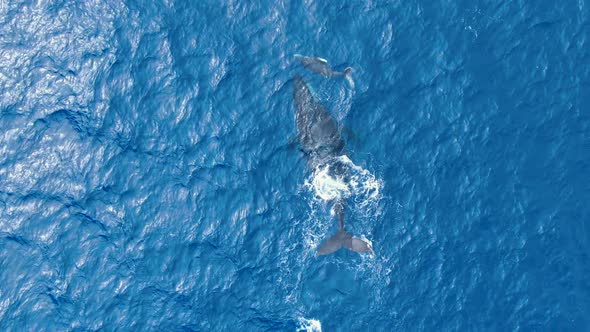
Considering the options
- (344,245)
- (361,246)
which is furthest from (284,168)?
(361,246)

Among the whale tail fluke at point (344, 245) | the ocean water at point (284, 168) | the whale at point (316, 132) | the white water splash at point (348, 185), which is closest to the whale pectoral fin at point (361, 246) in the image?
the whale tail fluke at point (344, 245)

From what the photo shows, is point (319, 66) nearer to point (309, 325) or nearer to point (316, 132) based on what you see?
point (316, 132)

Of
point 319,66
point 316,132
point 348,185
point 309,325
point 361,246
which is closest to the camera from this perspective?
point 309,325

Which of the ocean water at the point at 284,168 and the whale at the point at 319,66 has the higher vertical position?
the whale at the point at 319,66

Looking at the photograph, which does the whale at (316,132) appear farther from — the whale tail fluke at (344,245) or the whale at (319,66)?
the whale tail fluke at (344,245)

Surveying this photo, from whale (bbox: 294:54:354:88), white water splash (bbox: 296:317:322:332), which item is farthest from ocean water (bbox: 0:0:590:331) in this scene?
whale (bbox: 294:54:354:88)

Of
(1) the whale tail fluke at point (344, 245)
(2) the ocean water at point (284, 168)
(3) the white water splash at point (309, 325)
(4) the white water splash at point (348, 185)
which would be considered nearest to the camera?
(3) the white water splash at point (309, 325)

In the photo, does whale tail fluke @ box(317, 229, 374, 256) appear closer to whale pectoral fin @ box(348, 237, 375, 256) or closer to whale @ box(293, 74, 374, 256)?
whale pectoral fin @ box(348, 237, 375, 256)
